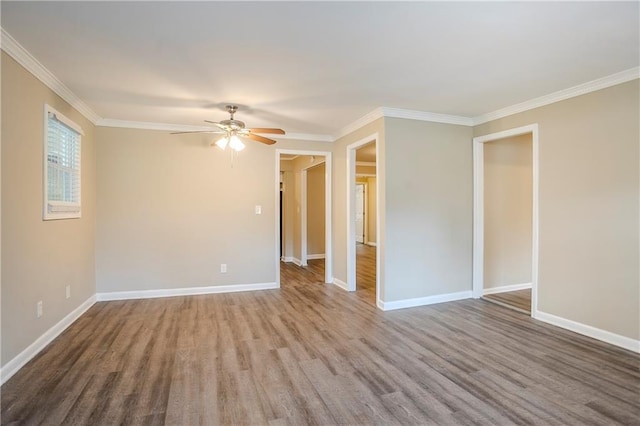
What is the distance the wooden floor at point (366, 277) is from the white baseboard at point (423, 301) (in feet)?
1.04

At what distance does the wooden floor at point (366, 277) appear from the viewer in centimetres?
485

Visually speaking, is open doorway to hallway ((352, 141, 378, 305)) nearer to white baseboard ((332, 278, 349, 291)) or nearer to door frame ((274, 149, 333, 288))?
white baseboard ((332, 278, 349, 291))

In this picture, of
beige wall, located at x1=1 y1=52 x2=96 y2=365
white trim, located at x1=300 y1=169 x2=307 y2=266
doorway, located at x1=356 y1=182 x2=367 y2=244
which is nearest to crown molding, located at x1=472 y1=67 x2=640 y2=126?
white trim, located at x1=300 y1=169 x2=307 y2=266

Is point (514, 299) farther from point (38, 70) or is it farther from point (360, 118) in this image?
point (38, 70)

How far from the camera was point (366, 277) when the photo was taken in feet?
20.0

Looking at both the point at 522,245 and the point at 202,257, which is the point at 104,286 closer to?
the point at 202,257

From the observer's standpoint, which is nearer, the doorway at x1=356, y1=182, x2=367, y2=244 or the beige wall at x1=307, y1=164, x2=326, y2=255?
the beige wall at x1=307, y1=164, x2=326, y2=255

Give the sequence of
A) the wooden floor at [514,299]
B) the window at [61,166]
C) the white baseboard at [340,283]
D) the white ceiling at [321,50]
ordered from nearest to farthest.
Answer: the white ceiling at [321,50] → the window at [61,166] → the wooden floor at [514,299] → the white baseboard at [340,283]

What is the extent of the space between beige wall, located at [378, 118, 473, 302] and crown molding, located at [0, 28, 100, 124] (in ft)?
11.3

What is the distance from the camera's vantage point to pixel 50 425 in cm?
193

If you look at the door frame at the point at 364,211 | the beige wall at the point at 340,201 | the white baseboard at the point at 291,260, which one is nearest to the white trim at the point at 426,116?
the beige wall at the point at 340,201

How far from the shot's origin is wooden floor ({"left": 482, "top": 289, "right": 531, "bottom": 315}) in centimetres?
421

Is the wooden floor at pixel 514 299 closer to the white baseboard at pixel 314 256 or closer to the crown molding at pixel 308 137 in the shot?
the crown molding at pixel 308 137

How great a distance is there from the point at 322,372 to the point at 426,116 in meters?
3.30
